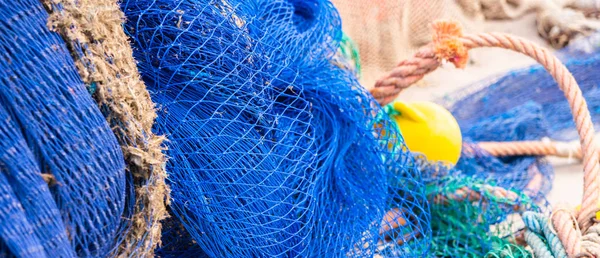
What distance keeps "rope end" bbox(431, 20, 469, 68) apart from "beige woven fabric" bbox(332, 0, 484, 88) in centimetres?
145

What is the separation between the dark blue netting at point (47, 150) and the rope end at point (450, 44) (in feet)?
3.90

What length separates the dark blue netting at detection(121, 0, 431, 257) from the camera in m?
1.25

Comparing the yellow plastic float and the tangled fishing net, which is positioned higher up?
the tangled fishing net

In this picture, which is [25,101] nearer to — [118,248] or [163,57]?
[118,248]

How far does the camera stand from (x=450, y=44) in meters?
1.84

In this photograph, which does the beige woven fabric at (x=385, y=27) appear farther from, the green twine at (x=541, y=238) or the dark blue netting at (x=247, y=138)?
the dark blue netting at (x=247, y=138)

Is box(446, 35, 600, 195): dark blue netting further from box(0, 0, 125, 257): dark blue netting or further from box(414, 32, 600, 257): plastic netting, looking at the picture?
box(0, 0, 125, 257): dark blue netting

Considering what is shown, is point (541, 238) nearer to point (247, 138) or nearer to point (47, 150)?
point (247, 138)

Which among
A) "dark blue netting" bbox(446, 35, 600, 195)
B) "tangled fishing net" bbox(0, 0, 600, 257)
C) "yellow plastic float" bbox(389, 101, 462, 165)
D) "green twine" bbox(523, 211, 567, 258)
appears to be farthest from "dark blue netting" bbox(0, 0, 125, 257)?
"dark blue netting" bbox(446, 35, 600, 195)

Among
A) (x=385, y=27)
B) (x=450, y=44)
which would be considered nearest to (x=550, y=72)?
(x=450, y=44)

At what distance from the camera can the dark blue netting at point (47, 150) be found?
841 millimetres

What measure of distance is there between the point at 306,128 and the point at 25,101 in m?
0.70

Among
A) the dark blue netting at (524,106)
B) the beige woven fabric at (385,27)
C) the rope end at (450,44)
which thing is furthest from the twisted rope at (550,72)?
the beige woven fabric at (385,27)

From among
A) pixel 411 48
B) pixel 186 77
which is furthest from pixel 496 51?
pixel 186 77
